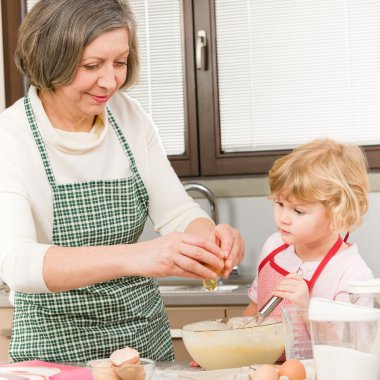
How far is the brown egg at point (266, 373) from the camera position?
4.35 ft

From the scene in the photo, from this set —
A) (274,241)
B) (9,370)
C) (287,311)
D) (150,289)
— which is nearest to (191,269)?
(287,311)

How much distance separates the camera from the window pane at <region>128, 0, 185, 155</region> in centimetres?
352

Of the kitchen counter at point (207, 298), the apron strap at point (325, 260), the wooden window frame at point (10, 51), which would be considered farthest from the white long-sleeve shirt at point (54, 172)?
the wooden window frame at point (10, 51)

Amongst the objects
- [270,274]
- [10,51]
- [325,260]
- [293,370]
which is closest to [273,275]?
[270,274]

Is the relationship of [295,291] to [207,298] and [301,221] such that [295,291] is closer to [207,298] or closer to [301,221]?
[301,221]

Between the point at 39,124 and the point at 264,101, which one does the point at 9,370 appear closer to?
the point at 39,124

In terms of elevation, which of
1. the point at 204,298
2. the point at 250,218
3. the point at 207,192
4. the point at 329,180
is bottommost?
the point at 204,298

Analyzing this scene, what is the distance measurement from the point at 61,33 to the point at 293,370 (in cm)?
93

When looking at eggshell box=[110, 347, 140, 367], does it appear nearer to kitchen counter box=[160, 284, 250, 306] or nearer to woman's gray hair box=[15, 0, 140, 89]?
woman's gray hair box=[15, 0, 140, 89]

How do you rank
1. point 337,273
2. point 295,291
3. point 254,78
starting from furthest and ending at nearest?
1. point 254,78
2. point 337,273
3. point 295,291

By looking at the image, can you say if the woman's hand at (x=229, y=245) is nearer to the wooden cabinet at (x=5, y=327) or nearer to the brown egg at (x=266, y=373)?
the brown egg at (x=266, y=373)

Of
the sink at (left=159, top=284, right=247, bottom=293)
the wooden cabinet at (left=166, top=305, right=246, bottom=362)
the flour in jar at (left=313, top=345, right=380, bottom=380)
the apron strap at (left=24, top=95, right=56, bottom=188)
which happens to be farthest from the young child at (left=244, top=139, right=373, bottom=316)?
the sink at (left=159, top=284, right=247, bottom=293)

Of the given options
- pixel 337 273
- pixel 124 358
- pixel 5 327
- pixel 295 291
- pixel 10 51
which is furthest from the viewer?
pixel 10 51

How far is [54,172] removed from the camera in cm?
196
